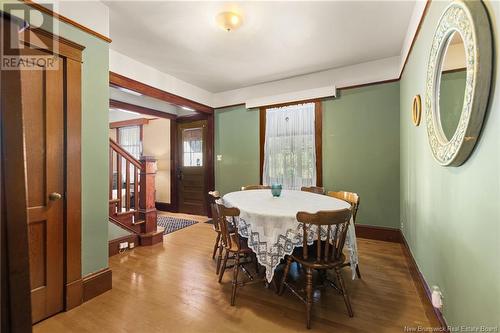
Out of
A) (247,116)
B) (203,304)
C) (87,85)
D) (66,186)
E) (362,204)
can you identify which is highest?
(247,116)

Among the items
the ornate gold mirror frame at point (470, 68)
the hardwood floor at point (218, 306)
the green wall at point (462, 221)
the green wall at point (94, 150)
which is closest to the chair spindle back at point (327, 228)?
the hardwood floor at point (218, 306)

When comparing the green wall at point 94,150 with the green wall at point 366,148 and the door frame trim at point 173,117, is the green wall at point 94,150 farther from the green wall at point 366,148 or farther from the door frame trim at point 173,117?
the green wall at point 366,148

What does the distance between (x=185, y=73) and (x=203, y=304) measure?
340cm

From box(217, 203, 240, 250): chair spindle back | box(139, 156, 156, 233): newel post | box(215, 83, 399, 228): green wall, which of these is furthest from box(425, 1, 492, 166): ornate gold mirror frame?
box(139, 156, 156, 233): newel post

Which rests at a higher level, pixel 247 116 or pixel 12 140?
pixel 247 116

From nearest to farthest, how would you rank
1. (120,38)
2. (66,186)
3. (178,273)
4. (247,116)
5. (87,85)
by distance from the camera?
(66,186) < (87,85) < (178,273) < (120,38) < (247,116)

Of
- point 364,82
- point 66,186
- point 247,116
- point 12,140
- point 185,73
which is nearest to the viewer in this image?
point 12,140

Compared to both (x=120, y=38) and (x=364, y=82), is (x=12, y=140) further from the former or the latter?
(x=364, y=82)

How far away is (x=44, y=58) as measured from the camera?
1713 mm

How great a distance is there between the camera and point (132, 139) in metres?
6.58

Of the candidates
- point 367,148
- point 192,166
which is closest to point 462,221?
point 367,148

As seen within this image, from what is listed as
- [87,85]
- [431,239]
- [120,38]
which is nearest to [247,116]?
[120,38]

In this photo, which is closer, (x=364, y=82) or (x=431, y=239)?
(x=431, y=239)

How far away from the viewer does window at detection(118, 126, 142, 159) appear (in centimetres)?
643
